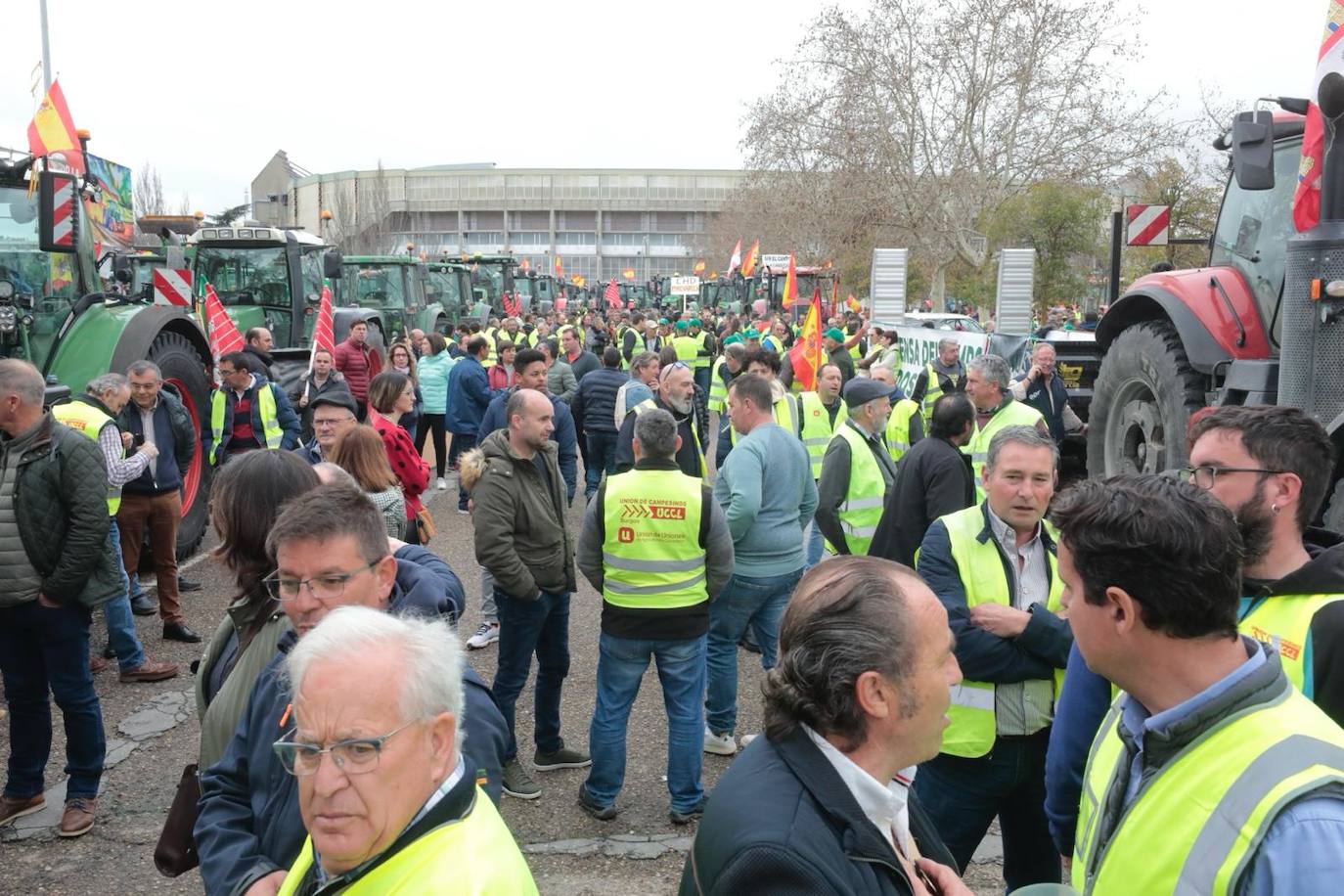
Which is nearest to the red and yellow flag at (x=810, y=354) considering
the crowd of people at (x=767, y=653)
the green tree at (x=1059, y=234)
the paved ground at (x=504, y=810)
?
the paved ground at (x=504, y=810)

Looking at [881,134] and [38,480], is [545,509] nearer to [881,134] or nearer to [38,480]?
[38,480]

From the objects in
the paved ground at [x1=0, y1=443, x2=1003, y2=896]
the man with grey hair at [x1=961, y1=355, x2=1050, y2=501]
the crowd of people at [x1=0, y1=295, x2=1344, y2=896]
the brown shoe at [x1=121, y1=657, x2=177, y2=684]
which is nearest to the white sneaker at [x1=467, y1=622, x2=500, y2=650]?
the paved ground at [x1=0, y1=443, x2=1003, y2=896]

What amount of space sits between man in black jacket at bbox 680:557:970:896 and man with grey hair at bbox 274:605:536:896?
37 centimetres

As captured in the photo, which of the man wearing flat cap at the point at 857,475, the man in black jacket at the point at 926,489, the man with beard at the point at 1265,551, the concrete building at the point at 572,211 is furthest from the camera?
the concrete building at the point at 572,211

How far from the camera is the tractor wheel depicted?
8.20 metres

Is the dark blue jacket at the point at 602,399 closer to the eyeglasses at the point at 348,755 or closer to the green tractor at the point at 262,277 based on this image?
the green tractor at the point at 262,277

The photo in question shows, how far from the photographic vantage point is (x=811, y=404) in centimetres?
768

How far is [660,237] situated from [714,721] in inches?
3531

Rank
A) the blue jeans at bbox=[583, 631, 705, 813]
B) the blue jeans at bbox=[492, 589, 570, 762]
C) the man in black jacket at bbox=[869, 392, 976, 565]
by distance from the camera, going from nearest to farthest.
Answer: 1. the blue jeans at bbox=[583, 631, 705, 813]
2. the man in black jacket at bbox=[869, 392, 976, 565]
3. the blue jeans at bbox=[492, 589, 570, 762]

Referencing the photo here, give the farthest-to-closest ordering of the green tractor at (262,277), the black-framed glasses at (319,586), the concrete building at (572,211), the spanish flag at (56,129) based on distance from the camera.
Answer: the concrete building at (572,211) < the green tractor at (262,277) < the spanish flag at (56,129) < the black-framed glasses at (319,586)

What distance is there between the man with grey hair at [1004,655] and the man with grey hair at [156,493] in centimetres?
513

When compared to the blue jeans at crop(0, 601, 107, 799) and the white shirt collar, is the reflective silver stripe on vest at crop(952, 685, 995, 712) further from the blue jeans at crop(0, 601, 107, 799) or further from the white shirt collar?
the blue jeans at crop(0, 601, 107, 799)

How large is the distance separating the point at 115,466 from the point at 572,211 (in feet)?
290

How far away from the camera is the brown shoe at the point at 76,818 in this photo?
4297 mm
